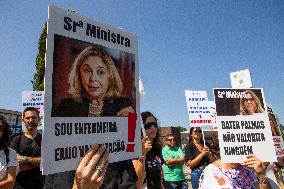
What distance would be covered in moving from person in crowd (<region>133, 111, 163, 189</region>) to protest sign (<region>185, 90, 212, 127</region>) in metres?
2.70

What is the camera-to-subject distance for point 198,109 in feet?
26.6

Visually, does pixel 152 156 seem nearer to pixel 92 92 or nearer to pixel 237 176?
pixel 237 176

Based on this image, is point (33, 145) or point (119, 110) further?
point (33, 145)

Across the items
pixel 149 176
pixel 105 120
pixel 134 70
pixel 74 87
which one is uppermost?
pixel 134 70

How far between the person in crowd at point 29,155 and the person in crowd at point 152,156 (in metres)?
1.98

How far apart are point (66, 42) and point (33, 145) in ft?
13.9

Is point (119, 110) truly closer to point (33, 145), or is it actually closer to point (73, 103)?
point (73, 103)

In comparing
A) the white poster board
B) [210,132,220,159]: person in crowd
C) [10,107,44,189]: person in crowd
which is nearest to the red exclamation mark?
[210,132,220,159]: person in crowd

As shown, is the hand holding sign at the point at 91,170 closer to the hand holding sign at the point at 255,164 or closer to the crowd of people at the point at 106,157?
the crowd of people at the point at 106,157

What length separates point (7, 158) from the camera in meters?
4.23

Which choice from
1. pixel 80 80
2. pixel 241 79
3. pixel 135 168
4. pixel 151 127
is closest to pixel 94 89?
pixel 80 80

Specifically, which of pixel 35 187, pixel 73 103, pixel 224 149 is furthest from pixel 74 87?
pixel 35 187

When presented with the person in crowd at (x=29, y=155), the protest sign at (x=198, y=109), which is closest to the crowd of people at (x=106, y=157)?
the person in crowd at (x=29, y=155)

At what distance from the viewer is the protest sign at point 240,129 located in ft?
11.9
